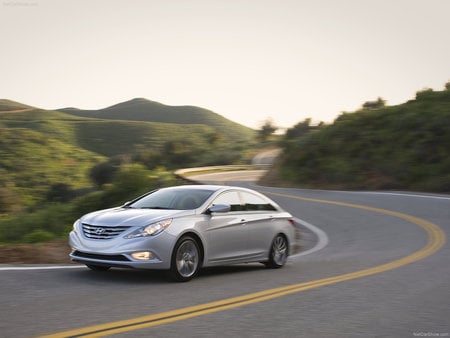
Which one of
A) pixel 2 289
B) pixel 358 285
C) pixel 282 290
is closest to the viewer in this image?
pixel 2 289

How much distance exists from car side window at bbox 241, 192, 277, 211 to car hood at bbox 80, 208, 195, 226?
5.62ft

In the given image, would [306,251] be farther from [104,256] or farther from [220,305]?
[220,305]

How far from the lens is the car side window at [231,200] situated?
10594 mm

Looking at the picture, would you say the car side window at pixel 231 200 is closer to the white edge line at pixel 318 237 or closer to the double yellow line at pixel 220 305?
the double yellow line at pixel 220 305

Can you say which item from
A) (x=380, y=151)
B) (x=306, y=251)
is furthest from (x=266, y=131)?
(x=306, y=251)

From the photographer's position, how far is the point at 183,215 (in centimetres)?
952

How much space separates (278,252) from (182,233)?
3.07 m

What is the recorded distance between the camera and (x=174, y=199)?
1030 centimetres

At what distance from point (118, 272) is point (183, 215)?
1400 mm

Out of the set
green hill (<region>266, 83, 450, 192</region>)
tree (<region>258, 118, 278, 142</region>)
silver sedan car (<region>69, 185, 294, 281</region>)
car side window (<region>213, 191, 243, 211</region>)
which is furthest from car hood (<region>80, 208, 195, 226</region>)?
tree (<region>258, 118, 278, 142</region>)

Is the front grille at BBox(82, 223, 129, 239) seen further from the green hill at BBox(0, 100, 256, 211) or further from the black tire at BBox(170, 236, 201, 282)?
the green hill at BBox(0, 100, 256, 211)

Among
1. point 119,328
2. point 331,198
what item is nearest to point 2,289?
point 119,328

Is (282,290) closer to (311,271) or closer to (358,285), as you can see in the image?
(358,285)

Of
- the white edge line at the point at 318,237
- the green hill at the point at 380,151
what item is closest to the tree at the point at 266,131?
the green hill at the point at 380,151
